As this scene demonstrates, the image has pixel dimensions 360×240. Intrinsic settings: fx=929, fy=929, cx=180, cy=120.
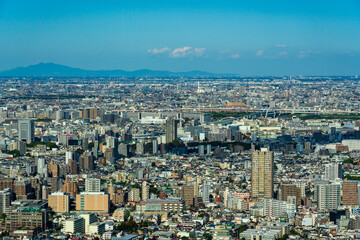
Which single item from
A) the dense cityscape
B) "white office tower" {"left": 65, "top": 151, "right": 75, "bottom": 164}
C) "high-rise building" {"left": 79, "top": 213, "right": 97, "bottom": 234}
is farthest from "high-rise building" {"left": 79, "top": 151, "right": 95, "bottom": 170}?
"high-rise building" {"left": 79, "top": 213, "right": 97, "bottom": 234}

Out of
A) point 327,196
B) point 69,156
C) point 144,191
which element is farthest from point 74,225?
point 69,156

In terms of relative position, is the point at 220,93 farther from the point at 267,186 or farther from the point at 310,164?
the point at 267,186

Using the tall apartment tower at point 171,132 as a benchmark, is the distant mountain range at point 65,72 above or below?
above

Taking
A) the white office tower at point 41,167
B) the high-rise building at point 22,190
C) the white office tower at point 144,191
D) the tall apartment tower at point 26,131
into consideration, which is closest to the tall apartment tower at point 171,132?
the tall apartment tower at point 26,131

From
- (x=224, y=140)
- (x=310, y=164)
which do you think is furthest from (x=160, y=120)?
(x=310, y=164)

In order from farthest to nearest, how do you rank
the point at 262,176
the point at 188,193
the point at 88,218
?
the point at 262,176, the point at 188,193, the point at 88,218

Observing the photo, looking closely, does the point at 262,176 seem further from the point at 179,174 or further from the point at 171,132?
the point at 171,132

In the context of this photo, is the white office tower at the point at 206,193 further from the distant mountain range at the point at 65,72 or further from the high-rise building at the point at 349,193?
the distant mountain range at the point at 65,72

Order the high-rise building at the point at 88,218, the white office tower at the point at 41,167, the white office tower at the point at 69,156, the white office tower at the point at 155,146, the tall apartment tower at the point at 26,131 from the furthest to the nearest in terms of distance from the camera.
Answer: the tall apartment tower at the point at 26,131, the white office tower at the point at 155,146, the white office tower at the point at 69,156, the white office tower at the point at 41,167, the high-rise building at the point at 88,218
